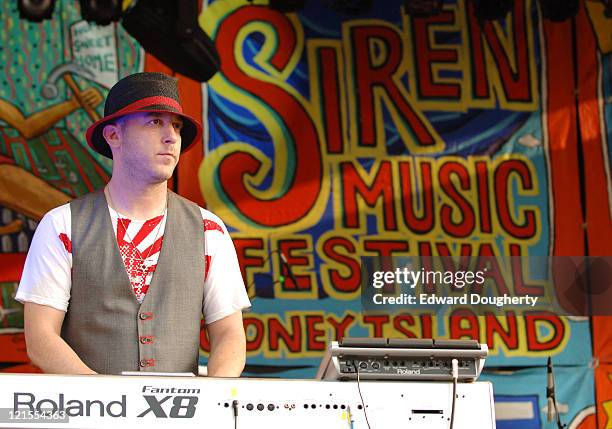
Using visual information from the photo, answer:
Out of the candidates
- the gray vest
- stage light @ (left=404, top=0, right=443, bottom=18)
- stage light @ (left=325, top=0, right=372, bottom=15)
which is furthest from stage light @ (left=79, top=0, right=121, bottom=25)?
the gray vest

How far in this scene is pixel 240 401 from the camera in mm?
2648

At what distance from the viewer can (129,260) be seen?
3.21 m

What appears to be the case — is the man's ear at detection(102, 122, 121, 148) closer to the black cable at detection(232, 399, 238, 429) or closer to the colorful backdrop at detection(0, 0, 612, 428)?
the black cable at detection(232, 399, 238, 429)

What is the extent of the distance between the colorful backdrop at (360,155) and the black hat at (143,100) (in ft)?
8.96

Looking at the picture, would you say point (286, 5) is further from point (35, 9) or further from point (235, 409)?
point (235, 409)

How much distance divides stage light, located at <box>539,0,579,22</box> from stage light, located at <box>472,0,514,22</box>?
195mm

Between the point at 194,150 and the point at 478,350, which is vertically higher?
the point at 194,150

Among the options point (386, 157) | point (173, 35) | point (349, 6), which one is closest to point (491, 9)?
point (349, 6)

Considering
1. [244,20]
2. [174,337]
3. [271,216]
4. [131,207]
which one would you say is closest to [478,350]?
[174,337]

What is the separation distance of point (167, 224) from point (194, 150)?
9.64 feet

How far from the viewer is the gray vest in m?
3.17

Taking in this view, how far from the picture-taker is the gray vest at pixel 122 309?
317 centimetres

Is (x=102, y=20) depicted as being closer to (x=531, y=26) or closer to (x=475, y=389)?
(x=531, y=26)

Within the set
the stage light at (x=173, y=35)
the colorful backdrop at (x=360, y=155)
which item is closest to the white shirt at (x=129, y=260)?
the colorful backdrop at (x=360, y=155)
